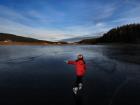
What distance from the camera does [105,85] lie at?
10781 millimetres

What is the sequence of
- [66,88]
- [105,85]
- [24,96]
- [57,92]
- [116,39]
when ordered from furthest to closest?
[116,39]
[105,85]
[66,88]
[57,92]
[24,96]

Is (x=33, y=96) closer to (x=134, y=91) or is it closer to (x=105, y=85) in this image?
(x=105, y=85)

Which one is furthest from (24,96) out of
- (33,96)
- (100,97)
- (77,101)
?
(100,97)

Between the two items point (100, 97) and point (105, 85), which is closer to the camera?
point (100, 97)

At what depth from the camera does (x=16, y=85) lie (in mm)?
10531

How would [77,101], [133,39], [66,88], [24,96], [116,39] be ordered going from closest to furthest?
[77,101]
[24,96]
[66,88]
[133,39]
[116,39]

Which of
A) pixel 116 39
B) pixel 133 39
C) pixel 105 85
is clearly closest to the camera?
pixel 105 85

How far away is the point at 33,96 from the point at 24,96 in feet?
1.31

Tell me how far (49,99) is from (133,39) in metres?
152

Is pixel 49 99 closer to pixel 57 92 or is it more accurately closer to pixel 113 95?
pixel 57 92

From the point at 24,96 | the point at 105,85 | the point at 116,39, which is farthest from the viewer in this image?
the point at 116,39

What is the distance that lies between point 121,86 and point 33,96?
504cm

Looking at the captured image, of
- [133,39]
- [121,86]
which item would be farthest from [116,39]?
[121,86]

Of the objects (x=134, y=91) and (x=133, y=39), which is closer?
(x=134, y=91)
